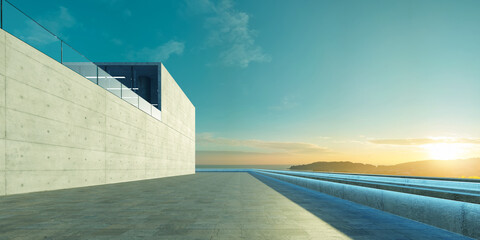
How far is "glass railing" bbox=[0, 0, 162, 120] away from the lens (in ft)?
41.8

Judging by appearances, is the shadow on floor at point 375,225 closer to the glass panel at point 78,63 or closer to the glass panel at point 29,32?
the glass panel at point 29,32

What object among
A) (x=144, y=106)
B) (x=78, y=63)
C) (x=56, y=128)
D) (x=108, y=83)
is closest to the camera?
(x=56, y=128)

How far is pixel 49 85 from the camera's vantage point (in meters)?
14.5

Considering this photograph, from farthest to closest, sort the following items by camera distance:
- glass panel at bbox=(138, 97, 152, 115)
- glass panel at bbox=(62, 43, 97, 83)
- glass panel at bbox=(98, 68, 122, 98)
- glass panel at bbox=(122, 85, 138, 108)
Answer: glass panel at bbox=(138, 97, 152, 115), glass panel at bbox=(122, 85, 138, 108), glass panel at bbox=(98, 68, 122, 98), glass panel at bbox=(62, 43, 97, 83)

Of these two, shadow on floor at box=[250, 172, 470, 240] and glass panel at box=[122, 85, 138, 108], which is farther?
glass panel at box=[122, 85, 138, 108]

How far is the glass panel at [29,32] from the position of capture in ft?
41.5

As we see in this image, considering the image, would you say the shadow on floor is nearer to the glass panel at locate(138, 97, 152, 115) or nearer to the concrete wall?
the concrete wall

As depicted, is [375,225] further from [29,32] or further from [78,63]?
[78,63]

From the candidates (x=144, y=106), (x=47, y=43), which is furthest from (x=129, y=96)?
(x=47, y=43)

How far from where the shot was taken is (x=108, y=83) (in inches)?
825

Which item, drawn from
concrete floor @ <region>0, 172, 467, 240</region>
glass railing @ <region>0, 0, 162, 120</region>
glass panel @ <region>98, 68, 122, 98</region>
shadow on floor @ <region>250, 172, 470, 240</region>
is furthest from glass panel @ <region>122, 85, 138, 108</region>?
shadow on floor @ <region>250, 172, 470, 240</region>

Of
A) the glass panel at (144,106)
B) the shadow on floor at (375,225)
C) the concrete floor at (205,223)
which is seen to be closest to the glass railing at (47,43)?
the glass panel at (144,106)

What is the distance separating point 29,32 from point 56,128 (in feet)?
14.5

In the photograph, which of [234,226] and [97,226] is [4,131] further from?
[234,226]
